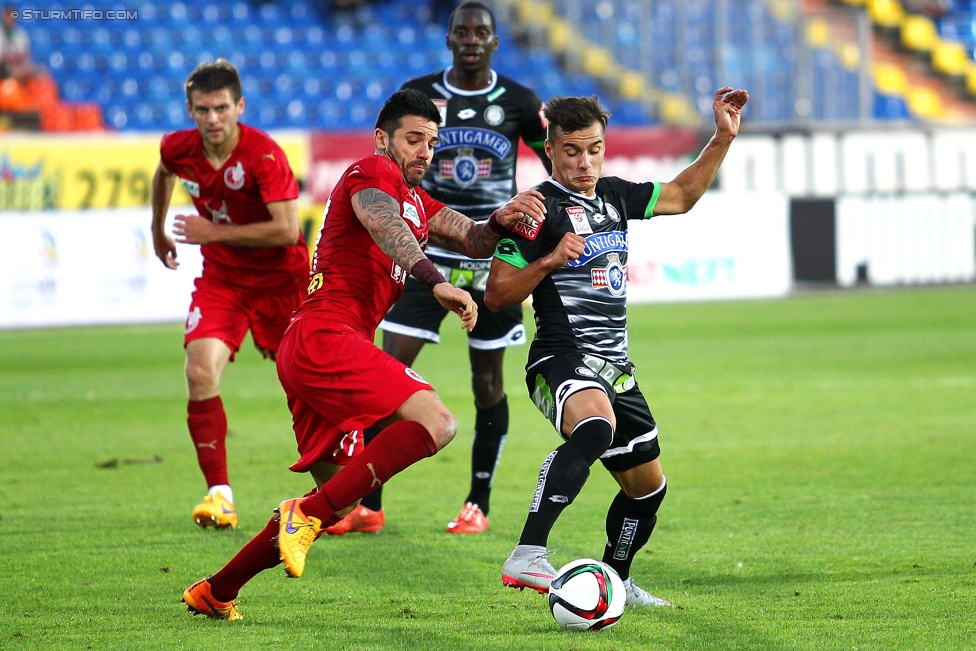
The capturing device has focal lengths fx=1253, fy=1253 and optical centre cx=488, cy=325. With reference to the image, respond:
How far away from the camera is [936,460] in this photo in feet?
24.1

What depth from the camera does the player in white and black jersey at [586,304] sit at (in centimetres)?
432

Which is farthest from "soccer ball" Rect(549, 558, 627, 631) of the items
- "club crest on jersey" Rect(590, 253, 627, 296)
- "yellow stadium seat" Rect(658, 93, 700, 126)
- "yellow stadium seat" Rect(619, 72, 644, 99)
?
"yellow stadium seat" Rect(619, 72, 644, 99)

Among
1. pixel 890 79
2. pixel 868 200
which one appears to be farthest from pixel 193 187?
pixel 890 79

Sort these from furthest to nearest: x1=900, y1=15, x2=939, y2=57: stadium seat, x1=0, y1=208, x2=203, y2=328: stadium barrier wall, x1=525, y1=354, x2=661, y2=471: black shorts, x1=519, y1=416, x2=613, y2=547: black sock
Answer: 1. x1=900, y1=15, x2=939, y2=57: stadium seat
2. x1=0, y1=208, x2=203, y2=328: stadium barrier wall
3. x1=525, y1=354, x2=661, y2=471: black shorts
4. x1=519, y1=416, x2=613, y2=547: black sock

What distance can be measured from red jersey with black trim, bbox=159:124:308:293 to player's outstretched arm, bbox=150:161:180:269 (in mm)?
93

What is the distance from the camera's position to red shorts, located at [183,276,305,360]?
6023 millimetres

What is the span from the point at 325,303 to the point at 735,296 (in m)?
14.3

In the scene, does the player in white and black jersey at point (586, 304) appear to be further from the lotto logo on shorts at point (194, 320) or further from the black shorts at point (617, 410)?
the lotto logo on shorts at point (194, 320)

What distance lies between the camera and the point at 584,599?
151 inches

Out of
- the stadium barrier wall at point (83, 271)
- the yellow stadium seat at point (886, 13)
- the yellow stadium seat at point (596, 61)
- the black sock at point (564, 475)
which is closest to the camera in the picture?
the black sock at point (564, 475)

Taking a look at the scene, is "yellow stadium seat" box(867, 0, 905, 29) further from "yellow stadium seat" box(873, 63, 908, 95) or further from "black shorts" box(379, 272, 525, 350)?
"black shorts" box(379, 272, 525, 350)

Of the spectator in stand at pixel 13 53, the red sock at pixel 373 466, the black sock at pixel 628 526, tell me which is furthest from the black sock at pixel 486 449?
the spectator in stand at pixel 13 53

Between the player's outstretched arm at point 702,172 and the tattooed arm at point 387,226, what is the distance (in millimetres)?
1039

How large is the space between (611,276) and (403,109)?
3.14 feet
